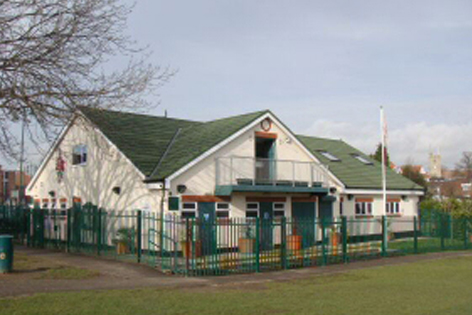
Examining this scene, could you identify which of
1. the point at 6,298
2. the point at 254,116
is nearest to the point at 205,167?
the point at 254,116

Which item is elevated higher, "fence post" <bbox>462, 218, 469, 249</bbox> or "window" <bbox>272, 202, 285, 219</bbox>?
"window" <bbox>272, 202, 285, 219</bbox>

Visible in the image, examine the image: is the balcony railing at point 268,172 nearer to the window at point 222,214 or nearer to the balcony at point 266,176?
the balcony at point 266,176

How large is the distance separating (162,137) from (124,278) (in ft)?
35.5

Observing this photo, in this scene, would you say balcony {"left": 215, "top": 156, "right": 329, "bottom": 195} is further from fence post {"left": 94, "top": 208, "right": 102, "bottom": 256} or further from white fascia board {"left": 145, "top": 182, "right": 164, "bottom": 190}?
fence post {"left": 94, "top": 208, "right": 102, "bottom": 256}

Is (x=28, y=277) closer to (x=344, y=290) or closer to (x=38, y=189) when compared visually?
(x=344, y=290)

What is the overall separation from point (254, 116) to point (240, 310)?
45.6 ft

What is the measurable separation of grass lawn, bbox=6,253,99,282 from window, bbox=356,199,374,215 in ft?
56.9

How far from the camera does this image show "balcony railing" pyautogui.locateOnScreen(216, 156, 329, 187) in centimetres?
2155

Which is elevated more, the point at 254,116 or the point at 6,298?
the point at 254,116

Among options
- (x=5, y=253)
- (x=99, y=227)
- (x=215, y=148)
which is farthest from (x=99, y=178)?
(x=5, y=253)

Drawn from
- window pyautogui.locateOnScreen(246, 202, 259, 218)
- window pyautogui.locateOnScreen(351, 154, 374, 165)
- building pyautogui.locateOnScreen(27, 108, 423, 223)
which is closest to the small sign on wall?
building pyautogui.locateOnScreen(27, 108, 423, 223)

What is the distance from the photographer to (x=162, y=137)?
24.0 meters

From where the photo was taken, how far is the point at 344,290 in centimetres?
1280

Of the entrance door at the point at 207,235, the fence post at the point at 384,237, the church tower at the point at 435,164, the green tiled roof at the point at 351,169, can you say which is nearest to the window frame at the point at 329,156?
the green tiled roof at the point at 351,169
